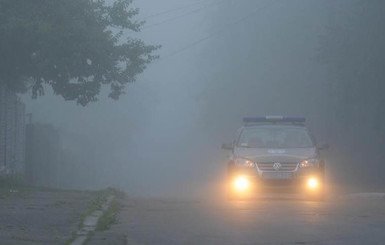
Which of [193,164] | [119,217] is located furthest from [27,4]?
[193,164]

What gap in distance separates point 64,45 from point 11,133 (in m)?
6.22

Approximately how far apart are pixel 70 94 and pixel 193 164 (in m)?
36.5

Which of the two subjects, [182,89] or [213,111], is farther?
[182,89]

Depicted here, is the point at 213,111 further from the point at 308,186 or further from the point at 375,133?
the point at 308,186

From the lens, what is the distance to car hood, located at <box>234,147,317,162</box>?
19250 mm

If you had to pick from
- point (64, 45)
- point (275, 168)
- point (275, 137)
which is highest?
A: point (64, 45)

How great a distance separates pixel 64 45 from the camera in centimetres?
2405

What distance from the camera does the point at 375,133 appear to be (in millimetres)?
37844

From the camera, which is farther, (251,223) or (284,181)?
(284,181)

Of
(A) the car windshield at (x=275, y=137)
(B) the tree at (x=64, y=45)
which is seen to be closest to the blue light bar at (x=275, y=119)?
(A) the car windshield at (x=275, y=137)

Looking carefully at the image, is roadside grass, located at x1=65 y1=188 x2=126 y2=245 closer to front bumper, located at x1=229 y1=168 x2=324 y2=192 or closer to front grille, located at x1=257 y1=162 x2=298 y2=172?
front bumper, located at x1=229 y1=168 x2=324 y2=192

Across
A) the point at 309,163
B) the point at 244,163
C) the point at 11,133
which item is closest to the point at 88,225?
the point at 244,163

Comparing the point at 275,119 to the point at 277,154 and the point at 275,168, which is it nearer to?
the point at 277,154

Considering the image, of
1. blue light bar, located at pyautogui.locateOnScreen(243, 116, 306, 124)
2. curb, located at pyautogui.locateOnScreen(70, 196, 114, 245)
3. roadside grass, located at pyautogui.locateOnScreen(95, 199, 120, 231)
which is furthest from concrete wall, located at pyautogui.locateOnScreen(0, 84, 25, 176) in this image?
curb, located at pyautogui.locateOnScreen(70, 196, 114, 245)
